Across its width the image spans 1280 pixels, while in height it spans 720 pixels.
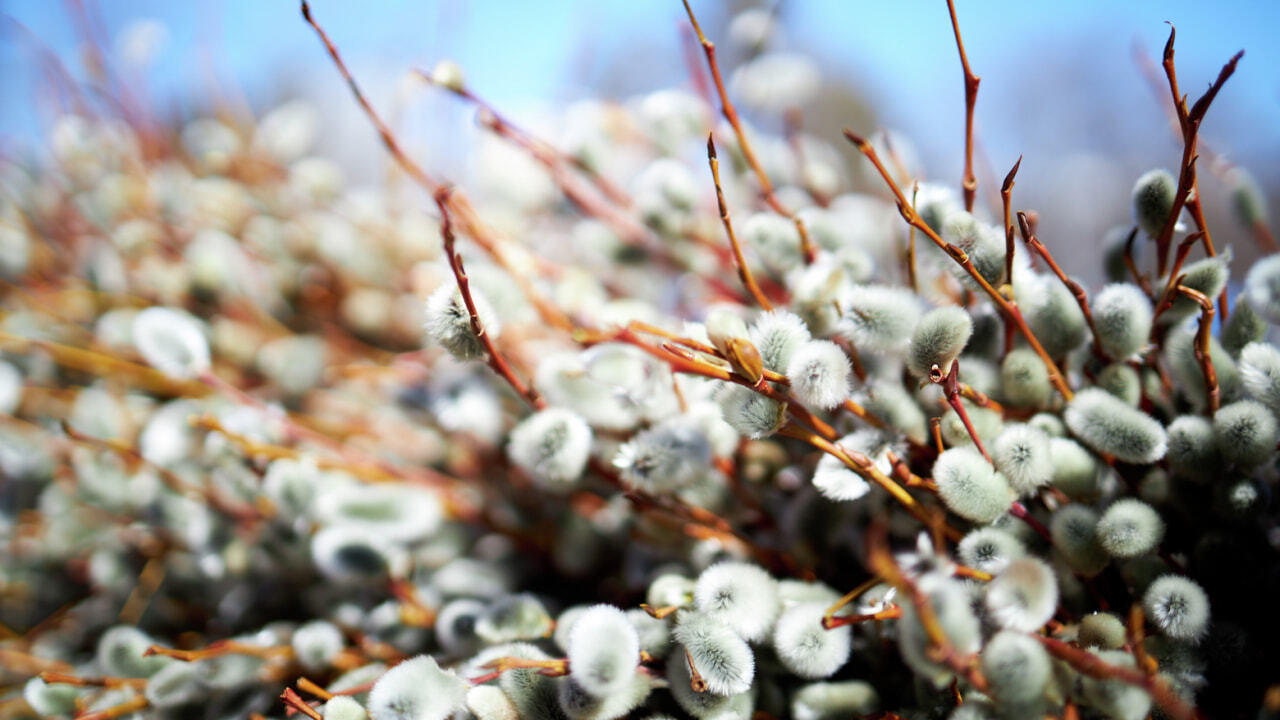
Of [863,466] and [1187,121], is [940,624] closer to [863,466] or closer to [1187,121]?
[863,466]

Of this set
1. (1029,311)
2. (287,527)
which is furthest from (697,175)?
(287,527)

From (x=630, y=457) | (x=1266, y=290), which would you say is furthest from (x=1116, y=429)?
(x=630, y=457)

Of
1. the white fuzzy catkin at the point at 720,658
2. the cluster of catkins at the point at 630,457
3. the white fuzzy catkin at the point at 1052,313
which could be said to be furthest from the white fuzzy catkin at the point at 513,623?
the white fuzzy catkin at the point at 1052,313

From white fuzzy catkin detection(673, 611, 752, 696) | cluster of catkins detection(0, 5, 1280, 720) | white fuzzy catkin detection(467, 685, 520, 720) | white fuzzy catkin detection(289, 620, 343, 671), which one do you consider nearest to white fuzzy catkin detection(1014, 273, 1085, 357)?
cluster of catkins detection(0, 5, 1280, 720)

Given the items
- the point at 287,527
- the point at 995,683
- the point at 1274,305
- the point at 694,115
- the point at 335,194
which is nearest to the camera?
the point at 995,683

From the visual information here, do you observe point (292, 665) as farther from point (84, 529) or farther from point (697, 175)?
point (697, 175)

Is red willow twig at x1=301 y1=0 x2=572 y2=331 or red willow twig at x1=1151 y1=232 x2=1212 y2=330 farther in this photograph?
red willow twig at x1=301 y1=0 x2=572 y2=331

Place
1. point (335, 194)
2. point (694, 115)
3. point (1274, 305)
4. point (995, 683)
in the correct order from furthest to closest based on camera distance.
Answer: point (335, 194), point (694, 115), point (1274, 305), point (995, 683)

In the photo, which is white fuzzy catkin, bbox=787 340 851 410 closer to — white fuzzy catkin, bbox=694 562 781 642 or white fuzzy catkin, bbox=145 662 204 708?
white fuzzy catkin, bbox=694 562 781 642
